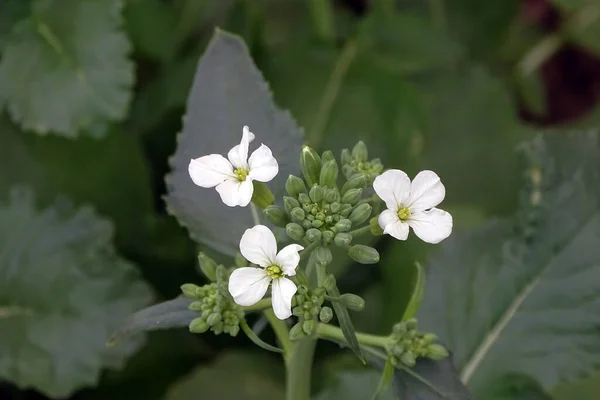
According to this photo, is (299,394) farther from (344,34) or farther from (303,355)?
(344,34)

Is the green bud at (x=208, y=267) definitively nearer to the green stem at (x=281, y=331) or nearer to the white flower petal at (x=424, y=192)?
the green stem at (x=281, y=331)

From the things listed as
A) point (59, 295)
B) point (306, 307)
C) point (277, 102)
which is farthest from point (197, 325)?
point (277, 102)

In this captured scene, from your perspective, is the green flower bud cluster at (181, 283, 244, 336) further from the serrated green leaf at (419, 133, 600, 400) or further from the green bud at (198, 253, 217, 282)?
the serrated green leaf at (419, 133, 600, 400)

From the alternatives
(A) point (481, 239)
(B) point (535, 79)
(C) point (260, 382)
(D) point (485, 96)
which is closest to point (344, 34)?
(D) point (485, 96)

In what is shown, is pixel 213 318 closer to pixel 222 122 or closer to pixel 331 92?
pixel 222 122

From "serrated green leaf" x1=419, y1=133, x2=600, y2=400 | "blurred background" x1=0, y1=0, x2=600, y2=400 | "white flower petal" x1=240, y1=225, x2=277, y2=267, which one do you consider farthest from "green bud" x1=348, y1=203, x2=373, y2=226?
"blurred background" x1=0, y1=0, x2=600, y2=400

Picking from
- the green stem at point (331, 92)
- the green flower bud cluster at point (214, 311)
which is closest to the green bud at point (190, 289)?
the green flower bud cluster at point (214, 311)
